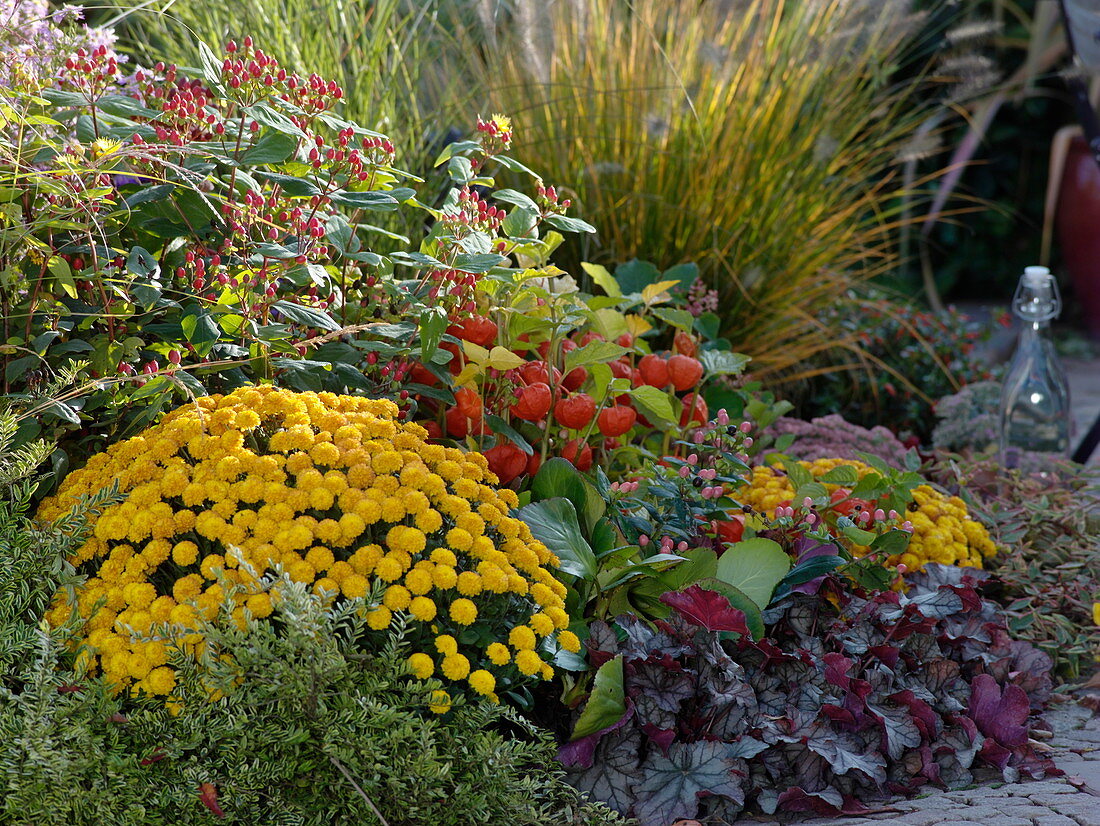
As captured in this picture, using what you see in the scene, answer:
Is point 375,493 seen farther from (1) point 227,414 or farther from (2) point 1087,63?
(2) point 1087,63

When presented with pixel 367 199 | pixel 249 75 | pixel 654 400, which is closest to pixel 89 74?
pixel 249 75

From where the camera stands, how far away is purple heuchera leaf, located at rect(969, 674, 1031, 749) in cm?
183

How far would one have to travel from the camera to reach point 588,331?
7.82 ft

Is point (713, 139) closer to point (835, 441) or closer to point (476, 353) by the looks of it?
point (835, 441)

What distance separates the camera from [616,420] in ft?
6.73

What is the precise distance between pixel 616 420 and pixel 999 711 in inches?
33.3

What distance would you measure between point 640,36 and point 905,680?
223cm

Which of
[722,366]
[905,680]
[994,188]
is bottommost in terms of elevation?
[994,188]

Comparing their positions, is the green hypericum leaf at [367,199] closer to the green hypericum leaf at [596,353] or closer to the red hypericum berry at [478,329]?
the red hypericum berry at [478,329]

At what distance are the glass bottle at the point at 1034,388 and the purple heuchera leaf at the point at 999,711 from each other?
1225 millimetres

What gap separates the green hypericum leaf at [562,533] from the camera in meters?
1.80

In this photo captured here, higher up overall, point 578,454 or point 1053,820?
point 578,454

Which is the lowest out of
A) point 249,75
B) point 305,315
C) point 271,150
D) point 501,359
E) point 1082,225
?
point 1082,225

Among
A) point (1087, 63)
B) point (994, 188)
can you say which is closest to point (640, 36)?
point (1087, 63)
